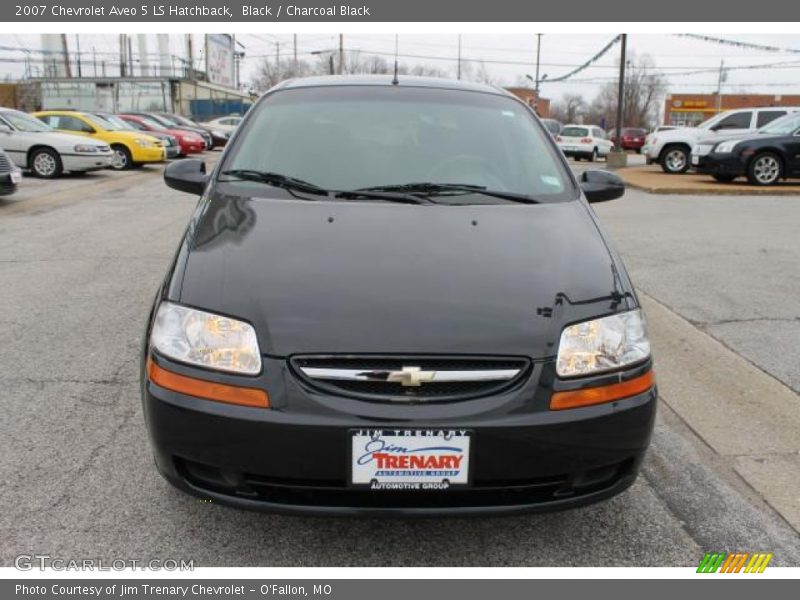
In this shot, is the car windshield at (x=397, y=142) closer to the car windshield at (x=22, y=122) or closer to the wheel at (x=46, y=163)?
the wheel at (x=46, y=163)

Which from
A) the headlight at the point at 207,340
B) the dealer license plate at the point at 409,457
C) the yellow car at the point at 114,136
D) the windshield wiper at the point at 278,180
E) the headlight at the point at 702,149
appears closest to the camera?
the dealer license plate at the point at 409,457

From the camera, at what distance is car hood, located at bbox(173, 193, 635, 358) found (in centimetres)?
218

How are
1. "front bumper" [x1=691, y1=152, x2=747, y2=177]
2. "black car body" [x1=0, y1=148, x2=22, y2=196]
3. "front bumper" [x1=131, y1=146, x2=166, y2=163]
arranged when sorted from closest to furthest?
"black car body" [x1=0, y1=148, x2=22, y2=196] → "front bumper" [x1=691, y1=152, x2=747, y2=177] → "front bumper" [x1=131, y1=146, x2=166, y2=163]

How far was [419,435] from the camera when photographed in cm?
207

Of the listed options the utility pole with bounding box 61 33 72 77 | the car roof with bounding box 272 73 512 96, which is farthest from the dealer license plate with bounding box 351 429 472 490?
the utility pole with bounding box 61 33 72 77

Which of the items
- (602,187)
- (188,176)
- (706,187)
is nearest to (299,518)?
(188,176)

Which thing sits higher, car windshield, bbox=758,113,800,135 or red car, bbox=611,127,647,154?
car windshield, bbox=758,113,800,135

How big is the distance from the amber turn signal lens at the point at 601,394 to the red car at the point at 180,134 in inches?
883

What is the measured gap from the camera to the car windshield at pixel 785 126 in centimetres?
1419

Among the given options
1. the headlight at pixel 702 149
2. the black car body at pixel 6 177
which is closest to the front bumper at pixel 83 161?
Result: the black car body at pixel 6 177

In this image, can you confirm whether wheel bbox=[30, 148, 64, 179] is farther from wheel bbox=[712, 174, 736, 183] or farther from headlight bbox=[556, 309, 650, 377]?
headlight bbox=[556, 309, 650, 377]

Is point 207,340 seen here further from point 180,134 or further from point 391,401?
point 180,134

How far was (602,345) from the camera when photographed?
90.4 inches

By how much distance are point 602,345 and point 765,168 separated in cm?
1405
